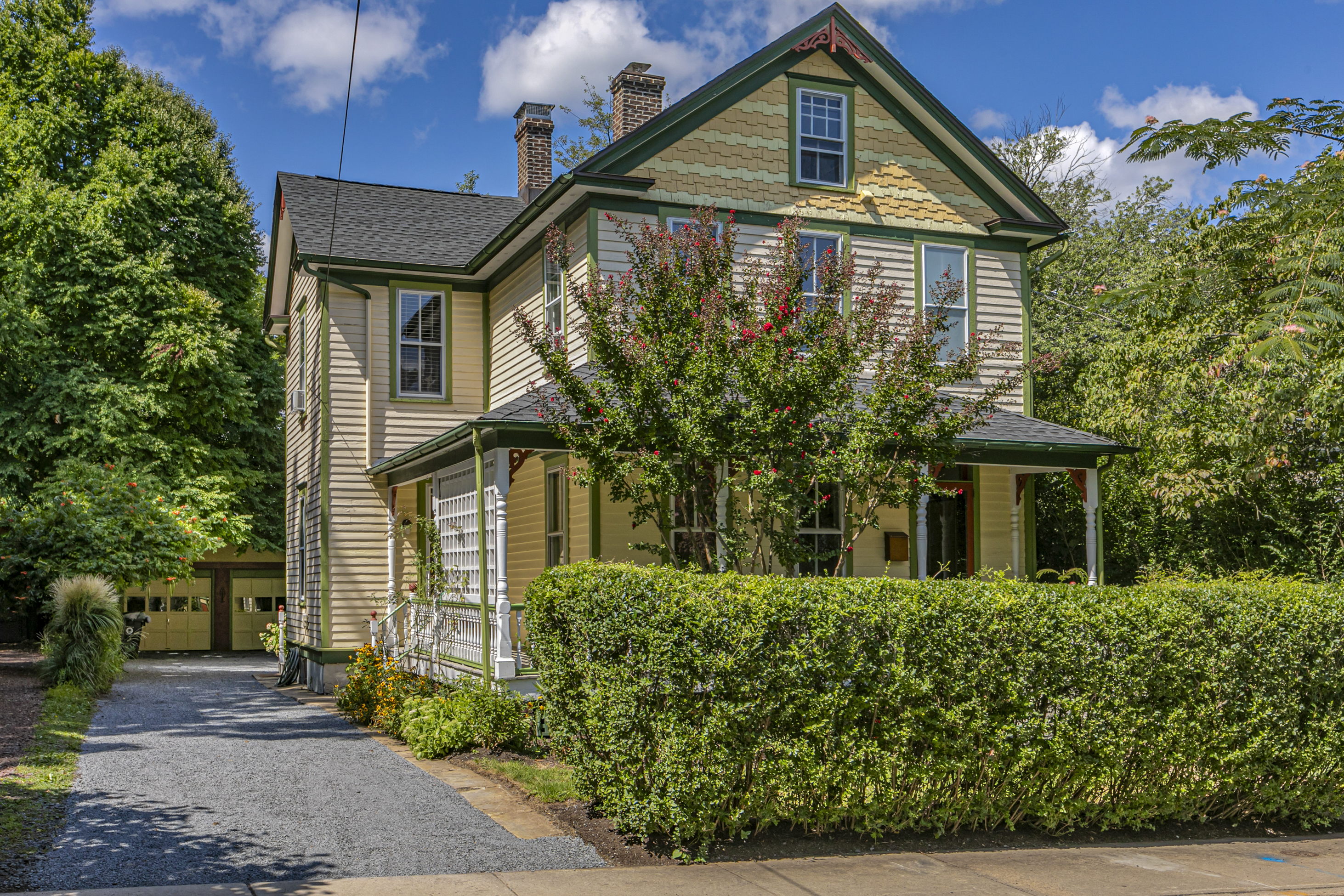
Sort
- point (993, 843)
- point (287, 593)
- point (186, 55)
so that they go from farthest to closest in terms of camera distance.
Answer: point (287, 593)
point (186, 55)
point (993, 843)

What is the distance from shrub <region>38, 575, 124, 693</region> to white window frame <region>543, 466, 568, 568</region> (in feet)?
22.7

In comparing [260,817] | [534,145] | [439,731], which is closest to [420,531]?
[439,731]

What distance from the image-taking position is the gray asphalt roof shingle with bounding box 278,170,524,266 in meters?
17.8

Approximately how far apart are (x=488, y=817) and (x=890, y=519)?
847 cm

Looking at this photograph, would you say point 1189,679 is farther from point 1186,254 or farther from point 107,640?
point 107,640

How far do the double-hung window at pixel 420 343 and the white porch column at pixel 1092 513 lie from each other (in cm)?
993

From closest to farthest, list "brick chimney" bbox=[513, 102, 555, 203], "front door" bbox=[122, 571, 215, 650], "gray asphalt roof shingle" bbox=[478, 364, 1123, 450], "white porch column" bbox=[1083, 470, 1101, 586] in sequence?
"gray asphalt roof shingle" bbox=[478, 364, 1123, 450] → "white porch column" bbox=[1083, 470, 1101, 586] → "brick chimney" bbox=[513, 102, 555, 203] → "front door" bbox=[122, 571, 215, 650]

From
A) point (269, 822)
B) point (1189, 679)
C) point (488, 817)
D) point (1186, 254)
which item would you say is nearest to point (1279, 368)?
point (1186, 254)

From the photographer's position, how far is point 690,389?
33.0 feet

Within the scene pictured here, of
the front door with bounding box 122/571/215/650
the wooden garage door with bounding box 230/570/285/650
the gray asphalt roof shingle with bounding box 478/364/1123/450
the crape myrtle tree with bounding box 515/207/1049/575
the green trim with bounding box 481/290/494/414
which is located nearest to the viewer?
the crape myrtle tree with bounding box 515/207/1049/575

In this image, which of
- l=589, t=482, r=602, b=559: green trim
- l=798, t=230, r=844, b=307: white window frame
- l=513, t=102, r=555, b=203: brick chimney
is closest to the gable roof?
l=798, t=230, r=844, b=307: white window frame

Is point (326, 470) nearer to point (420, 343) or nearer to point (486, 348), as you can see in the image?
point (420, 343)

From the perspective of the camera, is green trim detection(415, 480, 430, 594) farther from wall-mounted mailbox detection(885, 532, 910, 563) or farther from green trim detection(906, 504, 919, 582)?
green trim detection(906, 504, 919, 582)

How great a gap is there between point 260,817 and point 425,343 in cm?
1073
